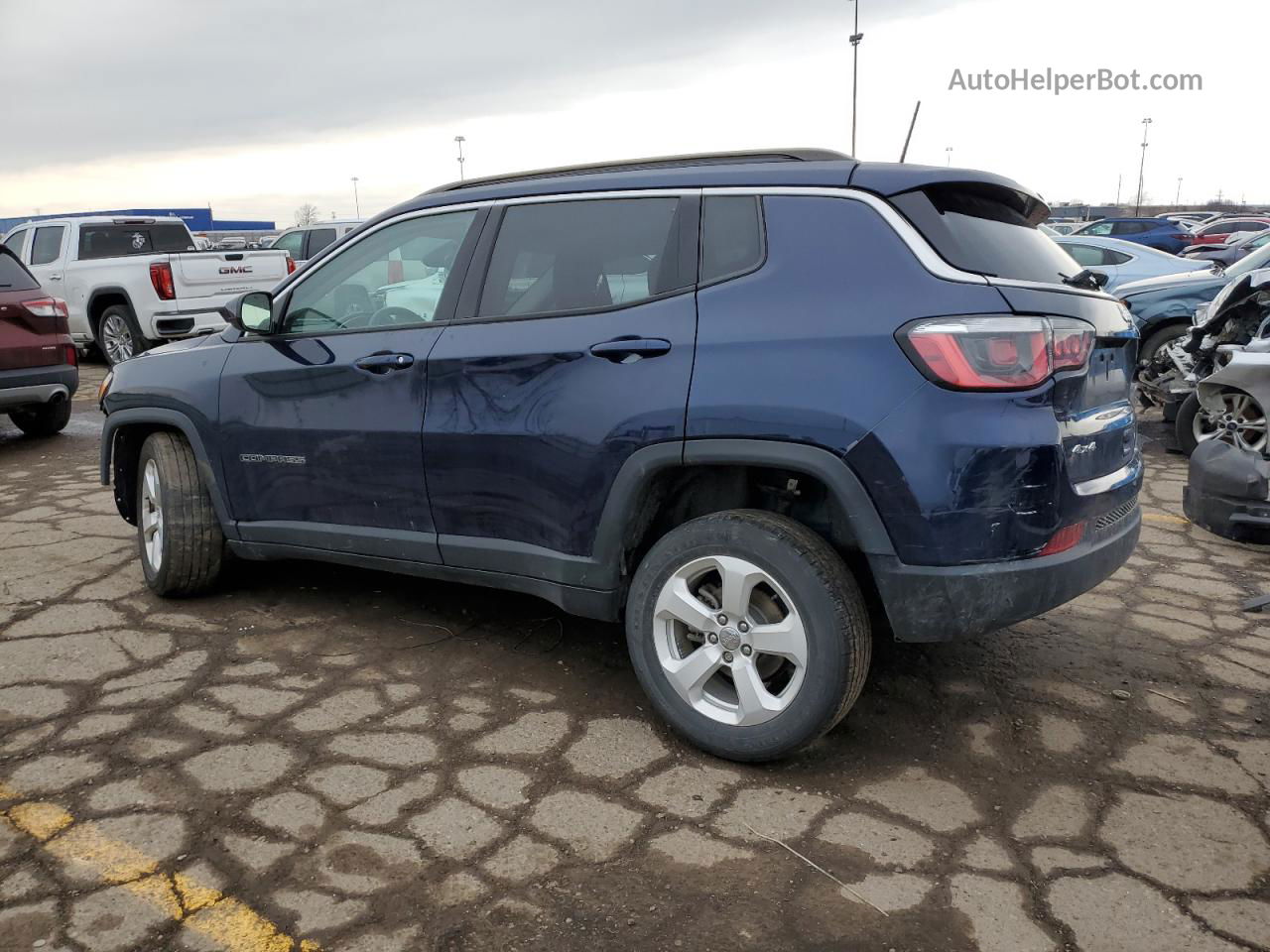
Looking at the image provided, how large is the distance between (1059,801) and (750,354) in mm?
1550

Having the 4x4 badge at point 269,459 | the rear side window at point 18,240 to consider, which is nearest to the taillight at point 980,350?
the 4x4 badge at point 269,459

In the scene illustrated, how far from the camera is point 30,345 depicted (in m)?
8.12

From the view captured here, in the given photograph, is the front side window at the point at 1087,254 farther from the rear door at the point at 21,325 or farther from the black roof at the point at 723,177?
the rear door at the point at 21,325

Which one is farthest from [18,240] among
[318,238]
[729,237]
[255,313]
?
[729,237]

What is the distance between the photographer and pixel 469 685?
3748 mm

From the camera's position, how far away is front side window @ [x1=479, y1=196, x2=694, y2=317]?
3318 millimetres

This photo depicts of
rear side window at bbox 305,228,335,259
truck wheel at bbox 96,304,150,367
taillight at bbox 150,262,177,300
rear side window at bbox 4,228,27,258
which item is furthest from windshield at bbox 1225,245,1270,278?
rear side window at bbox 4,228,27,258

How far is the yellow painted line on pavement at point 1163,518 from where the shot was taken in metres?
6.01

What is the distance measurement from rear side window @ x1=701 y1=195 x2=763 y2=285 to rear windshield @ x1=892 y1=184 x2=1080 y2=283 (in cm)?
43

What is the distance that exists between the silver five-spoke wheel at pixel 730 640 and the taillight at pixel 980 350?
0.76 metres

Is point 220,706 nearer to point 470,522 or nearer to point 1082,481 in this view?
point 470,522

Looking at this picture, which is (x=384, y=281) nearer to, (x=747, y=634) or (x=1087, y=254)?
(x=747, y=634)

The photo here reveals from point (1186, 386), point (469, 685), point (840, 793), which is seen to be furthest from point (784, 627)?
point (1186, 386)

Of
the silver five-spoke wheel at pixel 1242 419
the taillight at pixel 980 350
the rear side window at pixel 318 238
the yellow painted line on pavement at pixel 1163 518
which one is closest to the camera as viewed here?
the taillight at pixel 980 350
